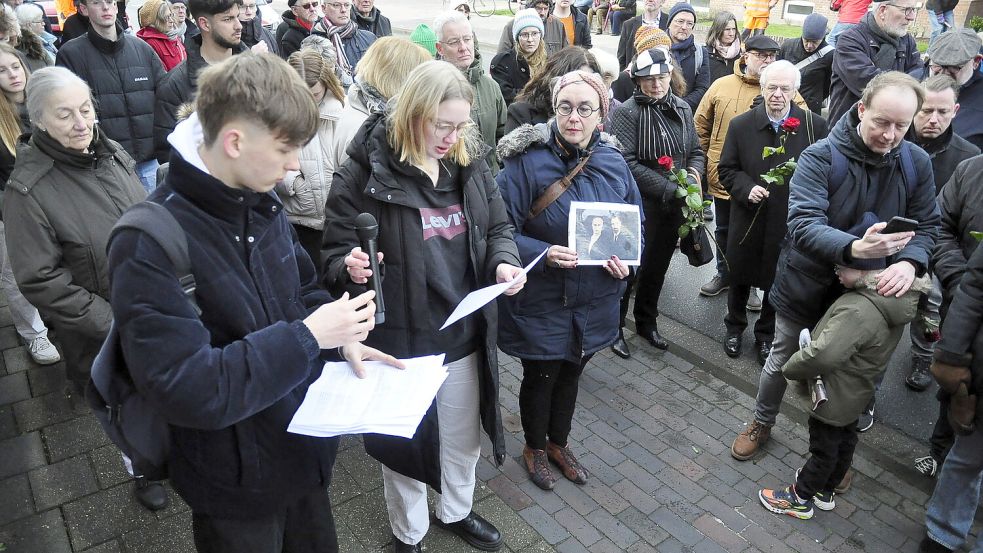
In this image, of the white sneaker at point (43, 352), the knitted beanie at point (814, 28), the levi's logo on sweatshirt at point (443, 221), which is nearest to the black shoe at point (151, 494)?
the white sneaker at point (43, 352)

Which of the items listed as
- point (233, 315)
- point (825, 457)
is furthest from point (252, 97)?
point (825, 457)

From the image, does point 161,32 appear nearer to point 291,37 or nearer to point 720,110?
point 291,37

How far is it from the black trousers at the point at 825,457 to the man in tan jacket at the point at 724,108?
243cm

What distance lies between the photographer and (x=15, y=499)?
3562mm

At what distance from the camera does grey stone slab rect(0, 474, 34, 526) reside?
11.4 ft

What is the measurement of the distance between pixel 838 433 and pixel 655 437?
1121mm

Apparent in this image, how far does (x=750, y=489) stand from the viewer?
384 centimetres

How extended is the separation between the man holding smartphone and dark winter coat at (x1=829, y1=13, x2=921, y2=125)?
3.16 meters

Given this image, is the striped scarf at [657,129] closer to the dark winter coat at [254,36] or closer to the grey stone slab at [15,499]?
the dark winter coat at [254,36]

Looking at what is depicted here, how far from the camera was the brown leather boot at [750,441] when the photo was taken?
4070mm

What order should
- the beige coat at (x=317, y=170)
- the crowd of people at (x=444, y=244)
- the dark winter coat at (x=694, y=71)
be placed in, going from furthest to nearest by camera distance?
the dark winter coat at (x=694, y=71)
the beige coat at (x=317, y=170)
the crowd of people at (x=444, y=244)

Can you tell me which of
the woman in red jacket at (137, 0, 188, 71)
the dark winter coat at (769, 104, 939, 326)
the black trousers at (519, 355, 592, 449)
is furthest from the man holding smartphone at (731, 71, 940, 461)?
the woman in red jacket at (137, 0, 188, 71)

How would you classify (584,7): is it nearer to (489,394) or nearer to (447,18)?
(447,18)

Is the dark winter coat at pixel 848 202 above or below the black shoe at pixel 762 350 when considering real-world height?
above
